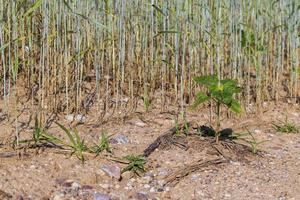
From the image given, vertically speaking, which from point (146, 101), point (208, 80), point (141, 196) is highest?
point (208, 80)

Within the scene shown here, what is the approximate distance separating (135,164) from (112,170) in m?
0.09

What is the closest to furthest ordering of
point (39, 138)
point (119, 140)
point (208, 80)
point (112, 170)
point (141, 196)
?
point (141, 196)
point (112, 170)
point (39, 138)
point (208, 80)
point (119, 140)

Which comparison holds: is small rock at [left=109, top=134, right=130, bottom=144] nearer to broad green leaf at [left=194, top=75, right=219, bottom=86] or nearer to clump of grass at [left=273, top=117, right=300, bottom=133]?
broad green leaf at [left=194, top=75, right=219, bottom=86]

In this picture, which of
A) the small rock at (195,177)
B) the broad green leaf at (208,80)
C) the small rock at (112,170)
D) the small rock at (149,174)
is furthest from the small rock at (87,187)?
the broad green leaf at (208,80)

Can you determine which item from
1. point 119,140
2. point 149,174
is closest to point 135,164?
point 149,174

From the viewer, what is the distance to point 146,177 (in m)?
2.16

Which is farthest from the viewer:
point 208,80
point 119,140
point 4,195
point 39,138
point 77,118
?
point 77,118

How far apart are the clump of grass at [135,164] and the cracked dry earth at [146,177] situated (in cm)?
2

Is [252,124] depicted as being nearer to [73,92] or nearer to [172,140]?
[172,140]

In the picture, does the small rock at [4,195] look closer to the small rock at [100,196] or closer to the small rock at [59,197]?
the small rock at [59,197]

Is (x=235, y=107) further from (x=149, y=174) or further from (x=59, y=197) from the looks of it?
(x=59, y=197)

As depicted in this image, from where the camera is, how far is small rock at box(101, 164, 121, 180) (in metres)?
2.14

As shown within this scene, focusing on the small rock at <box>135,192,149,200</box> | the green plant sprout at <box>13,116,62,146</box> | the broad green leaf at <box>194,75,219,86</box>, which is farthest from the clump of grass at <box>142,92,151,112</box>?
the small rock at <box>135,192,149,200</box>

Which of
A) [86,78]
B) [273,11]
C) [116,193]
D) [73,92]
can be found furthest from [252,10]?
[116,193]
